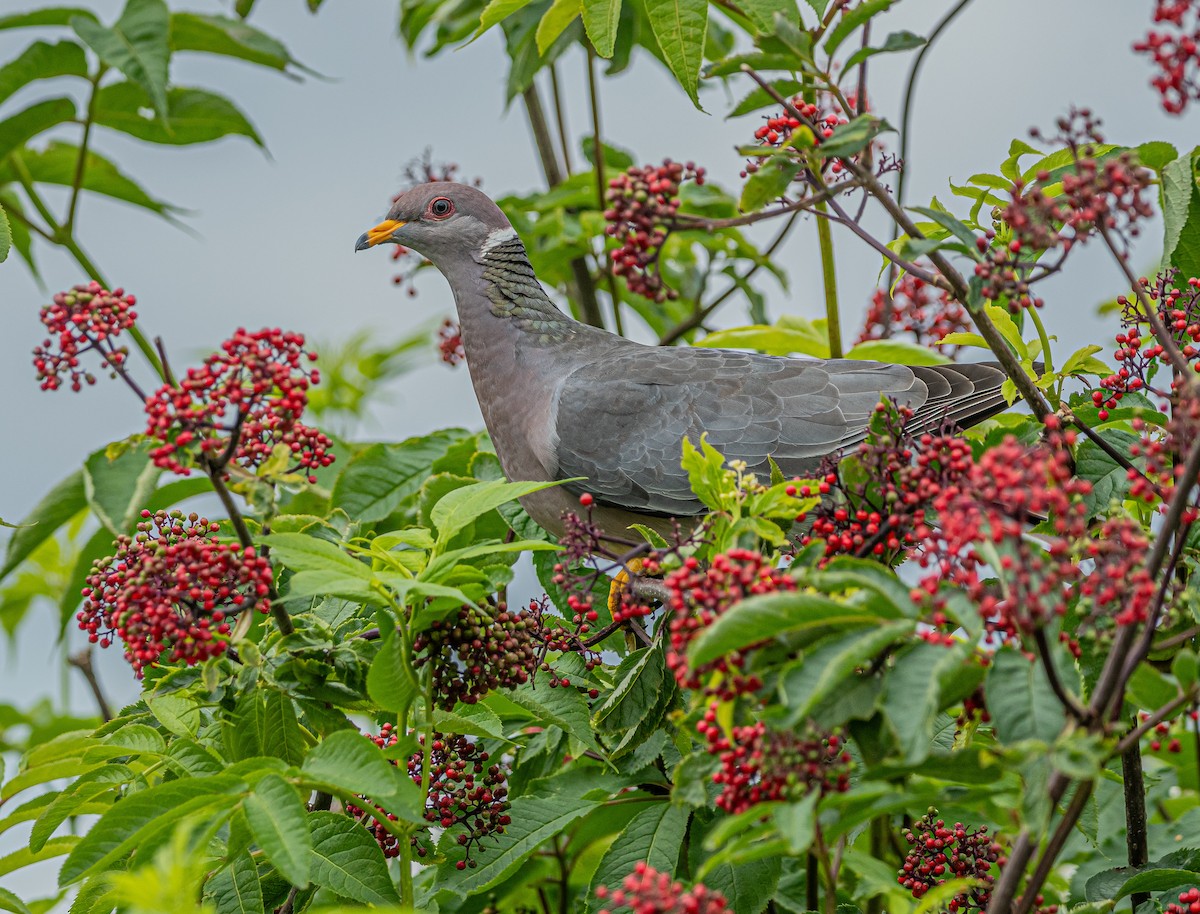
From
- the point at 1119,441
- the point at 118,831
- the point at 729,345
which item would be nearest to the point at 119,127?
the point at 729,345

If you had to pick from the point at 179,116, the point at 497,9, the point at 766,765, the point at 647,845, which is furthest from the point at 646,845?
the point at 179,116

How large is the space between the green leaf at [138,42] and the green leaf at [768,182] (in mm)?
1833

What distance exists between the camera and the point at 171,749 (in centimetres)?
→ 213

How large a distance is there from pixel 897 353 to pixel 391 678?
76.8 inches

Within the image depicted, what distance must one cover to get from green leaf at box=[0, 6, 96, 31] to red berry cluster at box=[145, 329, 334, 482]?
1.98m

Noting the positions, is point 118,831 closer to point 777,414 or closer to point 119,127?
→ point 777,414

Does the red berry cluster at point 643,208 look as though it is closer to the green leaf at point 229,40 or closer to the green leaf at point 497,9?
the green leaf at point 497,9

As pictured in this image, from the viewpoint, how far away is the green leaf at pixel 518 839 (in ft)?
6.73

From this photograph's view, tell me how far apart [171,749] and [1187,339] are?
5.53ft

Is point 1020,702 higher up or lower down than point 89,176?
lower down

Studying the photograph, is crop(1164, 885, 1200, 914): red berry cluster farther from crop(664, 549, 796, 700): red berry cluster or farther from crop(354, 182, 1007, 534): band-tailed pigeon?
crop(354, 182, 1007, 534): band-tailed pigeon

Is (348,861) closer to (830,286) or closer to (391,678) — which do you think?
(391,678)

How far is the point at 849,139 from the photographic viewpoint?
170 centimetres

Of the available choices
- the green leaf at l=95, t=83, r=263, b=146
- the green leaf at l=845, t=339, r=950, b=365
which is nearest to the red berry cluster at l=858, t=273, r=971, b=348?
the green leaf at l=845, t=339, r=950, b=365
